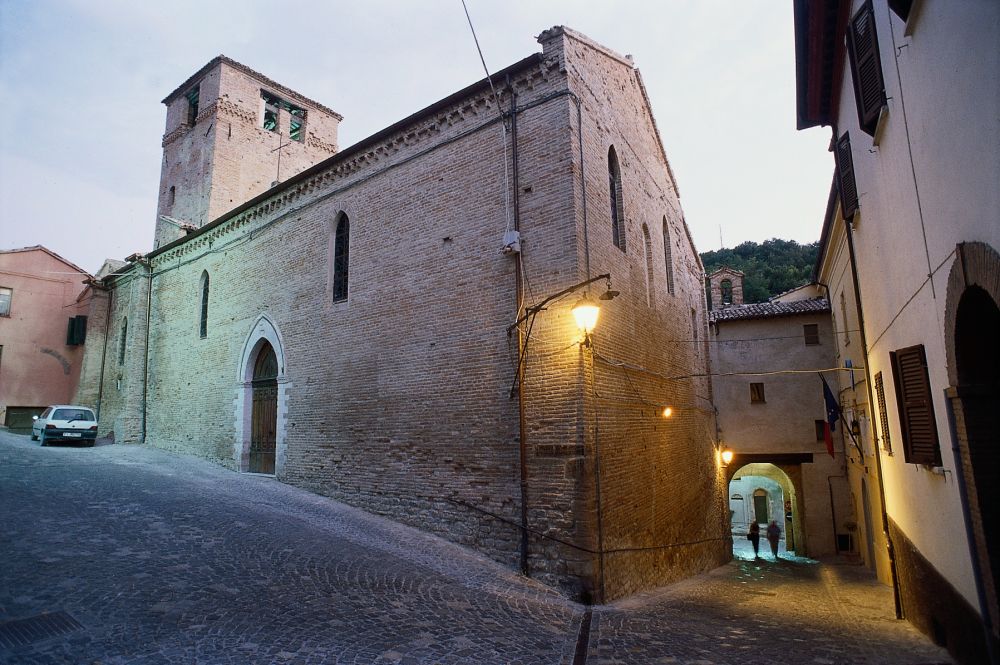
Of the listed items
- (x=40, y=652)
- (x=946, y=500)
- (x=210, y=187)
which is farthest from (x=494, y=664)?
(x=210, y=187)

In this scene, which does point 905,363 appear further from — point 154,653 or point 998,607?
point 154,653

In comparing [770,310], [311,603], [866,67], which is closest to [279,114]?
[770,310]

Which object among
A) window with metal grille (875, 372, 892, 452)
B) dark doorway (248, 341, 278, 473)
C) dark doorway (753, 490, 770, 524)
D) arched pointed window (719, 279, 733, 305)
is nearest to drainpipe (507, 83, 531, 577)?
window with metal grille (875, 372, 892, 452)

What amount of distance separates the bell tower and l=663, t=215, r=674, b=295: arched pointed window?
16534 millimetres

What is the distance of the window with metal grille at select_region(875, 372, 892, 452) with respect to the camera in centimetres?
829

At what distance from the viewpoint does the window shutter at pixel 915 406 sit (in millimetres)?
5551

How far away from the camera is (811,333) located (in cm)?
1925

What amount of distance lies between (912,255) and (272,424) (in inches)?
502

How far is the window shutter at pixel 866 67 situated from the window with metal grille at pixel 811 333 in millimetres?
14228

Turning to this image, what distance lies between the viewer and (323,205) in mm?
12672

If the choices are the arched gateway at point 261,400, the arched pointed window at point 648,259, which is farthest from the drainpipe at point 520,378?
the arched gateway at point 261,400

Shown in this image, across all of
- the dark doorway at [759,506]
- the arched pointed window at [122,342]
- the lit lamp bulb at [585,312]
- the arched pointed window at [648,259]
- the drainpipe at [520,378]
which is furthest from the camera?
the dark doorway at [759,506]

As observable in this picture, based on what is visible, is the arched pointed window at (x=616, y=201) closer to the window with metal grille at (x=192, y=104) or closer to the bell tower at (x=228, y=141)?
the bell tower at (x=228, y=141)

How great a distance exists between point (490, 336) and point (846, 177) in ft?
20.7
